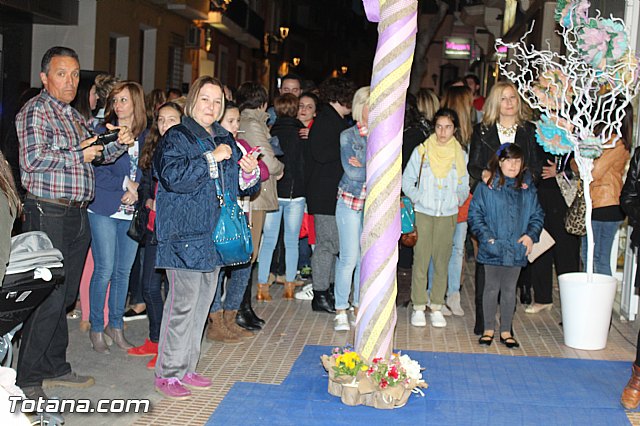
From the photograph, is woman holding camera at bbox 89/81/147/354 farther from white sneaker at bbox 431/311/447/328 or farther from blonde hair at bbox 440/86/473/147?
blonde hair at bbox 440/86/473/147

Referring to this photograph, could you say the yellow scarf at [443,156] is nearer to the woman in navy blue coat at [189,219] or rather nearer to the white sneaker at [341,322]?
the white sneaker at [341,322]

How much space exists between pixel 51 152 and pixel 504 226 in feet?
11.4

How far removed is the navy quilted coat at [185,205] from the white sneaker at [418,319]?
2.69m

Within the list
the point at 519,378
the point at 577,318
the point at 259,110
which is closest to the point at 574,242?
the point at 577,318

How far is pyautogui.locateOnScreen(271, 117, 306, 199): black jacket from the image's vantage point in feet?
26.3

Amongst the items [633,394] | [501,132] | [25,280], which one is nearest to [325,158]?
[501,132]

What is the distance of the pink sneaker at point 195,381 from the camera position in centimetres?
542

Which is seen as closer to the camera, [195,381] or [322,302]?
[195,381]

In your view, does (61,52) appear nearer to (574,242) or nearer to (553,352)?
(553,352)

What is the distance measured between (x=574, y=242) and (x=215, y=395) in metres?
3.99

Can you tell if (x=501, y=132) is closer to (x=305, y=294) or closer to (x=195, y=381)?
(x=305, y=294)

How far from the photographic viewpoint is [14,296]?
3836 mm

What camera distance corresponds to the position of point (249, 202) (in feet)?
22.4

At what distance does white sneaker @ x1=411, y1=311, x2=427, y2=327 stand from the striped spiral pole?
1.90 metres
